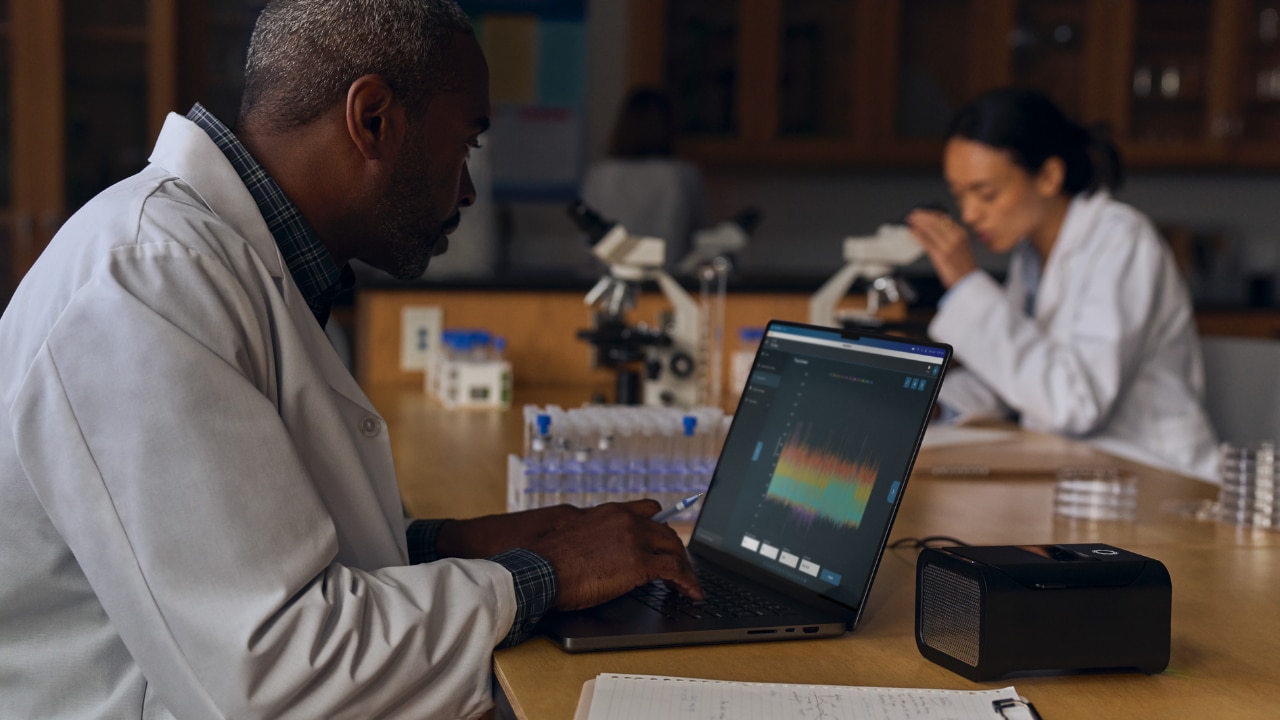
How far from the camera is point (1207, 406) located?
2684mm

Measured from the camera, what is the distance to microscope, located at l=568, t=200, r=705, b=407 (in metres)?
2.26

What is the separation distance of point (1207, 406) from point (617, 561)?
2.02 m

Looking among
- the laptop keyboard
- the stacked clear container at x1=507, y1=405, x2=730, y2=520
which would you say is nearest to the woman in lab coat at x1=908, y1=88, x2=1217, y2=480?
the stacked clear container at x1=507, y1=405, x2=730, y2=520

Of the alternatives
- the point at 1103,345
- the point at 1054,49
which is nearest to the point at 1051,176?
the point at 1103,345

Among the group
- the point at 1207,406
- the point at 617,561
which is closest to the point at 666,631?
the point at 617,561

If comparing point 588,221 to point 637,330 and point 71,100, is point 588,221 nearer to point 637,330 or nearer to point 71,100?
point 637,330

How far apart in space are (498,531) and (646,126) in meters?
3.34

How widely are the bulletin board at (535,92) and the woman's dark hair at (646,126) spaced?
1.94 feet

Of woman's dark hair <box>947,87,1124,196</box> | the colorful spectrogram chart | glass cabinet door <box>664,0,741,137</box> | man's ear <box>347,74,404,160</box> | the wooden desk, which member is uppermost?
glass cabinet door <box>664,0,741,137</box>

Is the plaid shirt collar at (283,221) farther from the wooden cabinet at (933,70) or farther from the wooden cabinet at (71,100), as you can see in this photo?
the wooden cabinet at (933,70)

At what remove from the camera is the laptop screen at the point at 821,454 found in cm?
109

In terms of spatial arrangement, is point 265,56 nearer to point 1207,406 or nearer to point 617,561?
point 617,561

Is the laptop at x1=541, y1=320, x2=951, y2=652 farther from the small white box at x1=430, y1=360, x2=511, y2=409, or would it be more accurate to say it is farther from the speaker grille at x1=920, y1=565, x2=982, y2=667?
the small white box at x1=430, y1=360, x2=511, y2=409

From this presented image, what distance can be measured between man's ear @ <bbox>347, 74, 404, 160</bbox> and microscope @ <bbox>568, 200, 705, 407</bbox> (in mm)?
1145
